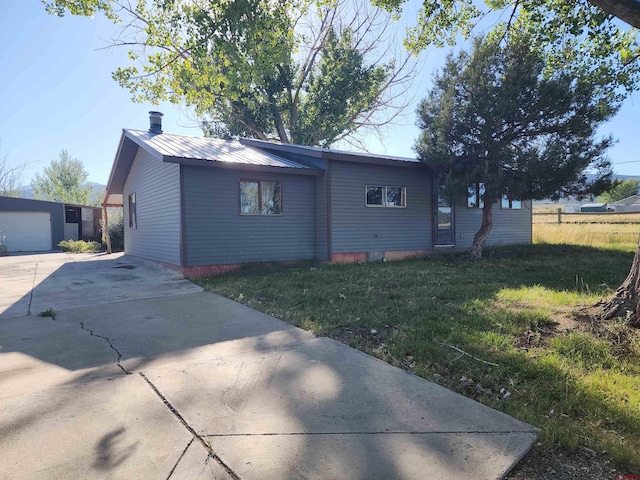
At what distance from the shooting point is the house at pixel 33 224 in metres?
21.4

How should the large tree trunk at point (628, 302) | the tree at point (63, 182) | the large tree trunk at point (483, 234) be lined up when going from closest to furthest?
1. the large tree trunk at point (628, 302)
2. the large tree trunk at point (483, 234)
3. the tree at point (63, 182)

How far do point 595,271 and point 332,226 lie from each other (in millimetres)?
6356

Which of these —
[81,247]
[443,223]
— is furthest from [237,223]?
[81,247]

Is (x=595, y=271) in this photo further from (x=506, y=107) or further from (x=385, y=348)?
(x=385, y=348)

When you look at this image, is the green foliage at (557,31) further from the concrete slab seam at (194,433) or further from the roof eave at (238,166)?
the concrete slab seam at (194,433)

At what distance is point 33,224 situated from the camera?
73.1 ft

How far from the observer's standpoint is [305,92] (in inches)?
926

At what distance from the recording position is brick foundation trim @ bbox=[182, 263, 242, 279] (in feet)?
30.3

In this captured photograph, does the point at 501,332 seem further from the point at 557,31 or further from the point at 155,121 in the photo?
the point at 155,121

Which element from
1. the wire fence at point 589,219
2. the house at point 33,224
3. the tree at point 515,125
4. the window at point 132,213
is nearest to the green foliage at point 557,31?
the tree at point 515,125

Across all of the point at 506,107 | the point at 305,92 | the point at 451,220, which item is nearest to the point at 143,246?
the point at 451,220

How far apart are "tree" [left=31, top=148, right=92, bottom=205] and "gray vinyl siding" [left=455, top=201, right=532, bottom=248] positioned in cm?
4382

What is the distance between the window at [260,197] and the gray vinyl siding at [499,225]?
6803 mm

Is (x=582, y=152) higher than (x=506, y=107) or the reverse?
the reverse
